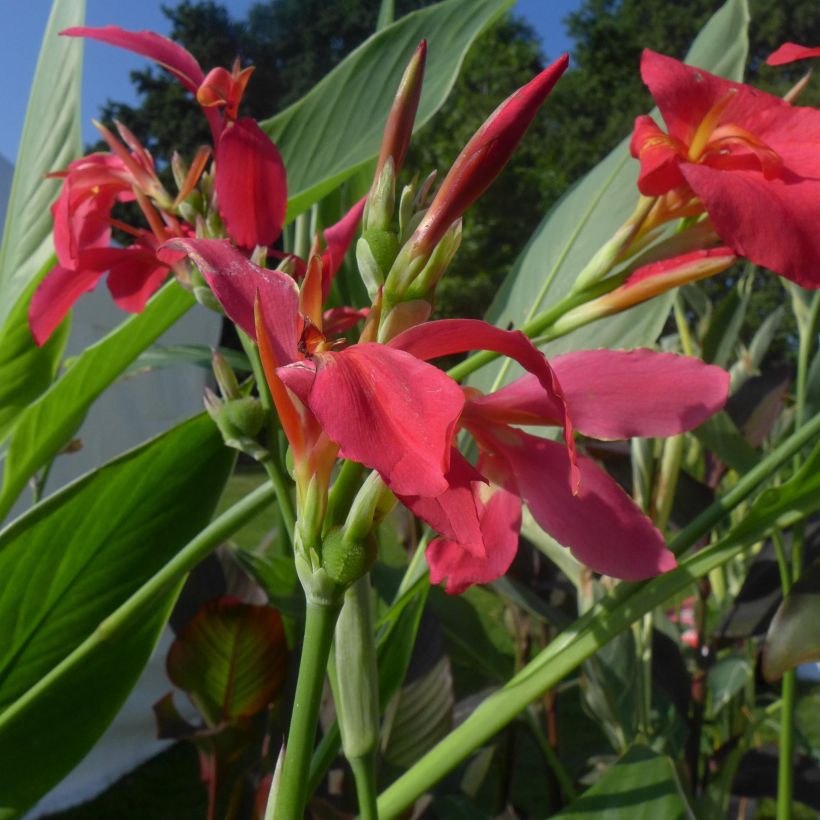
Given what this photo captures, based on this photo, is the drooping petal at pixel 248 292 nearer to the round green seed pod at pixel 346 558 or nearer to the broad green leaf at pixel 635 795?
the round green seed pod at pixel 346 558

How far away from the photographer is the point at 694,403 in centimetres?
27

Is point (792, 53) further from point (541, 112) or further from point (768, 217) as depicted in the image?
point (541, 112)

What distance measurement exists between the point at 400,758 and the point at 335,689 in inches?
13.7

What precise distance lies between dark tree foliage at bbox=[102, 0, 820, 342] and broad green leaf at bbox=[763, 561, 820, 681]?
6859mm

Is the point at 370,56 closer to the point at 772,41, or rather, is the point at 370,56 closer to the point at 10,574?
the point at 10,574

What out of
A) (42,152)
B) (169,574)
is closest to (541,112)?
(42,152)

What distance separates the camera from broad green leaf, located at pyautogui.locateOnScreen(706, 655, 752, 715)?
26.5 inches

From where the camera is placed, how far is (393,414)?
0.19m

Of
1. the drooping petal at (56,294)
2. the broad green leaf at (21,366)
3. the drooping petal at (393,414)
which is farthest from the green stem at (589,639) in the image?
the broad green leaf at (21,366)

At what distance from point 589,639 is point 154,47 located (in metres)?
0.31

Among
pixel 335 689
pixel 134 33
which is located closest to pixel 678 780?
pixel 335 689

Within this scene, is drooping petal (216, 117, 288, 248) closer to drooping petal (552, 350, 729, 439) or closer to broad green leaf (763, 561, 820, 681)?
drooping petal (552, 350, 729, 439)

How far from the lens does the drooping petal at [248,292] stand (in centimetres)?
21

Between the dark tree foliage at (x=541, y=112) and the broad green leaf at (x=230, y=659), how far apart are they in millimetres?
6679
